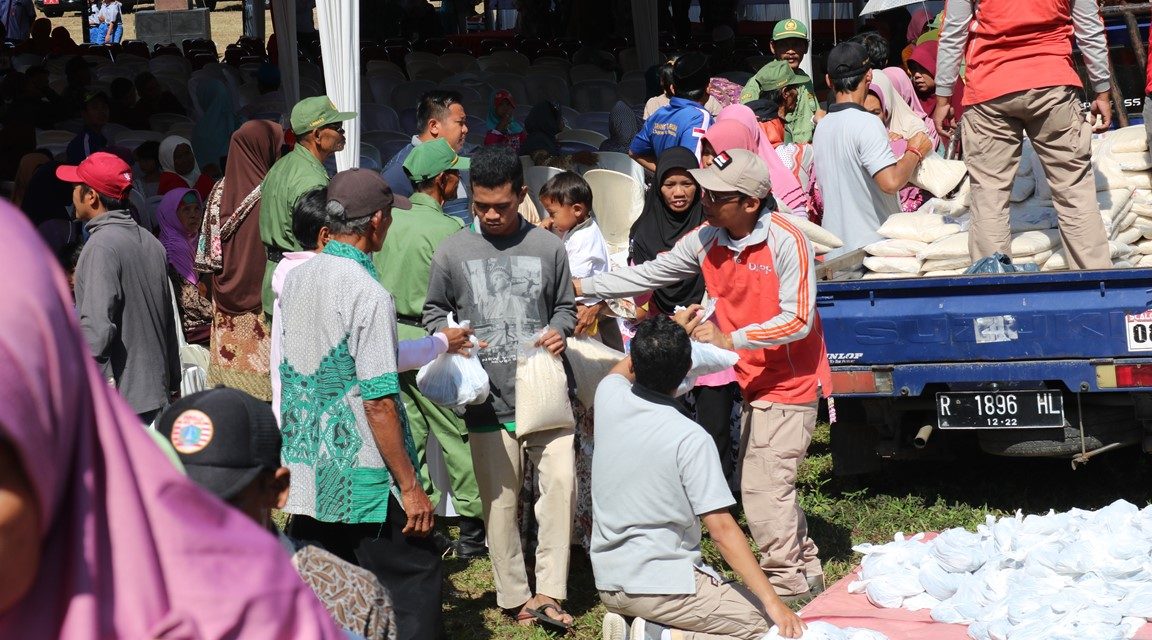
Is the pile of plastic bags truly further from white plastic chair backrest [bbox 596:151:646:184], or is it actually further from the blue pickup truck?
white plastic chair backrest [bbox 596:151:646:184]

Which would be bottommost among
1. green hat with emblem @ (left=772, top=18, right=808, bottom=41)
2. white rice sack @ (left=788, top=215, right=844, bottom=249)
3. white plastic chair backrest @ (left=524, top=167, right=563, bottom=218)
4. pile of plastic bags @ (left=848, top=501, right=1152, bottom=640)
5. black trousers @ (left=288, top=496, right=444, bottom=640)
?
pile of plastic bags @ (left=848, top=501, right=1152, bottom=640)

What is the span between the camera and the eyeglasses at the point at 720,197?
5.27m

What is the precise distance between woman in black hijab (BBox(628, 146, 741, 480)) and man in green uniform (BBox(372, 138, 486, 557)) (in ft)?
2.96

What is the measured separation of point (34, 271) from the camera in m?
1.41

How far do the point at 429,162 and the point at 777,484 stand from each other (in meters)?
2.09

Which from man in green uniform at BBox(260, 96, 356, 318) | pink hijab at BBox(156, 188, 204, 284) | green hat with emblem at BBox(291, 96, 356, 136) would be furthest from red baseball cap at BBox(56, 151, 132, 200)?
pink hijab at BBox(156, 188, 204, 284)

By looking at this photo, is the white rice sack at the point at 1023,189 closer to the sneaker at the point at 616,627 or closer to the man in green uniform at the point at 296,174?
the man in green uniform at the point at 296,174

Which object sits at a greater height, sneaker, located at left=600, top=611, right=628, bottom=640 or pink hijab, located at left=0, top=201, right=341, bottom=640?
pink hijab, located at left=0, top=201, right=341, bottom=640

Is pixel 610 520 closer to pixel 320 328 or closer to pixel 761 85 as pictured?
pixel 320 328

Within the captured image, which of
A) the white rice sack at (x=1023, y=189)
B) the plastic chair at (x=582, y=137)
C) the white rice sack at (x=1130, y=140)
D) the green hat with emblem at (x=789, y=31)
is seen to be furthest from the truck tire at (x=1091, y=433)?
the plastic chair at (x=582, y=137)

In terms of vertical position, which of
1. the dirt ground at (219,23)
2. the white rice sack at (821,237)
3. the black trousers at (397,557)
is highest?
the dirt ground at (219,23)

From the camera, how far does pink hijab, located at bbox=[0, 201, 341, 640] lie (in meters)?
1.36

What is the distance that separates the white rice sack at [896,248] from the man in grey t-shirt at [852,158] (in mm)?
112

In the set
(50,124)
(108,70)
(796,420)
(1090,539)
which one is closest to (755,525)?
(796,420)
